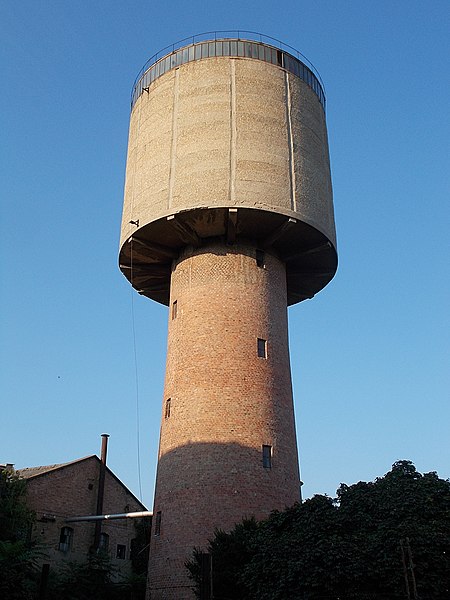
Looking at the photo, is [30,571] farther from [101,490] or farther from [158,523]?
[101,490]

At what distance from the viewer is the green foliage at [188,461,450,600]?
1543 centimetres

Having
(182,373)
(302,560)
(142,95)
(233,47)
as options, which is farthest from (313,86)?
(302,560)

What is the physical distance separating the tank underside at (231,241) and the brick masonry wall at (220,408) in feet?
1.78

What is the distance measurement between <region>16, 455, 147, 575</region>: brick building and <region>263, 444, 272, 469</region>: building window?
1060 cm

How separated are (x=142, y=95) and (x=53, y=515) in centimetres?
1707

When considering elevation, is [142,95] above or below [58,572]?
above

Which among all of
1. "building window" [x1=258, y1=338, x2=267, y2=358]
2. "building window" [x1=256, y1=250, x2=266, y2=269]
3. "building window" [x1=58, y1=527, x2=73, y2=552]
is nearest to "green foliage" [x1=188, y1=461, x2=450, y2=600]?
"building window" [x1=258, y1=338, x2=267, y2=358]

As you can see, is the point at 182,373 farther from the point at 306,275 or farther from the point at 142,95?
the point at 142,95

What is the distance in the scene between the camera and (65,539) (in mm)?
29250

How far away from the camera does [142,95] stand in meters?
Result: 26.3


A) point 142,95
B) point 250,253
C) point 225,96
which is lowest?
point 250,253

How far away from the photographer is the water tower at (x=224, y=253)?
68.5 ft

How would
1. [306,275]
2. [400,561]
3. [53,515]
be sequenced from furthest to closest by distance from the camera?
[53,515] < [306,275] < [400,561]

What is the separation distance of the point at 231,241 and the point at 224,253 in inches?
18.3
